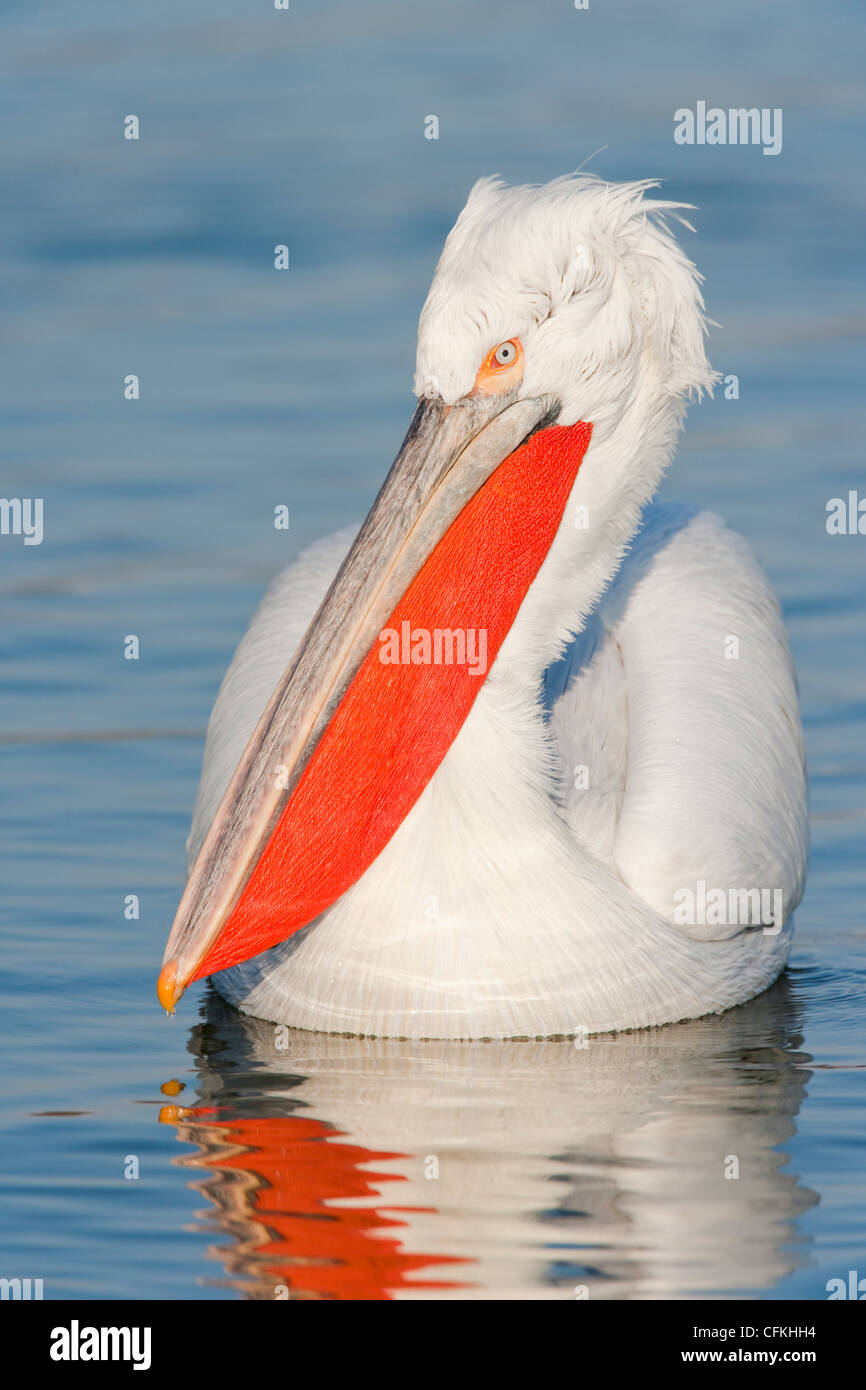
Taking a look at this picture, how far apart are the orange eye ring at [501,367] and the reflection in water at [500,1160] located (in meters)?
1.61

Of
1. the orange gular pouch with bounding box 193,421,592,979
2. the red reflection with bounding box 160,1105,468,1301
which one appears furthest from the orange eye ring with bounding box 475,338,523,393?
the red reflection with bounding box 160,1105,468,1301

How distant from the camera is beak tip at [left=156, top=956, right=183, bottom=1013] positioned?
5945mm

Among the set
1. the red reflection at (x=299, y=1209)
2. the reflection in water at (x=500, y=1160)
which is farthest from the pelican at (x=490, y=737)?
the red reflection at (x=299, y=1209)

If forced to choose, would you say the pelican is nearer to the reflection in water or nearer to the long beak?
the long beak

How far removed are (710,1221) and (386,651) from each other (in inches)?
64.1

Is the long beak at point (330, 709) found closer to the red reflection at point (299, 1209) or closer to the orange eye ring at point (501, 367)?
the orange eye ring at point (501, 367)

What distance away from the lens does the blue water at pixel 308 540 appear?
17.5ft

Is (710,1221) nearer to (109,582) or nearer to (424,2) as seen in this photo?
(109,582)

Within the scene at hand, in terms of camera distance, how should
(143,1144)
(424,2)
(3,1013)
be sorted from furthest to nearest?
1. (424,2)
2. (3,1013)
3. (143,1144)

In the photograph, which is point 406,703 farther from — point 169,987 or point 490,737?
point 169,987

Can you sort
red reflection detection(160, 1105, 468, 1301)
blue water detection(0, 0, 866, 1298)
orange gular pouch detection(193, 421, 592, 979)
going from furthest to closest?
orange gular pouch detection(193, 421, 592, 979), blue water detection(0, 0, 866, 1298), red reflection detection(160, 1105, 468, 1301)

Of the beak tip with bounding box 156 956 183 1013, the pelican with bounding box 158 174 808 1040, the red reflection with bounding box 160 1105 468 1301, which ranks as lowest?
the red reflection with bounding box 160 1105 468 1301

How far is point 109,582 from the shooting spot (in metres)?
9.66
